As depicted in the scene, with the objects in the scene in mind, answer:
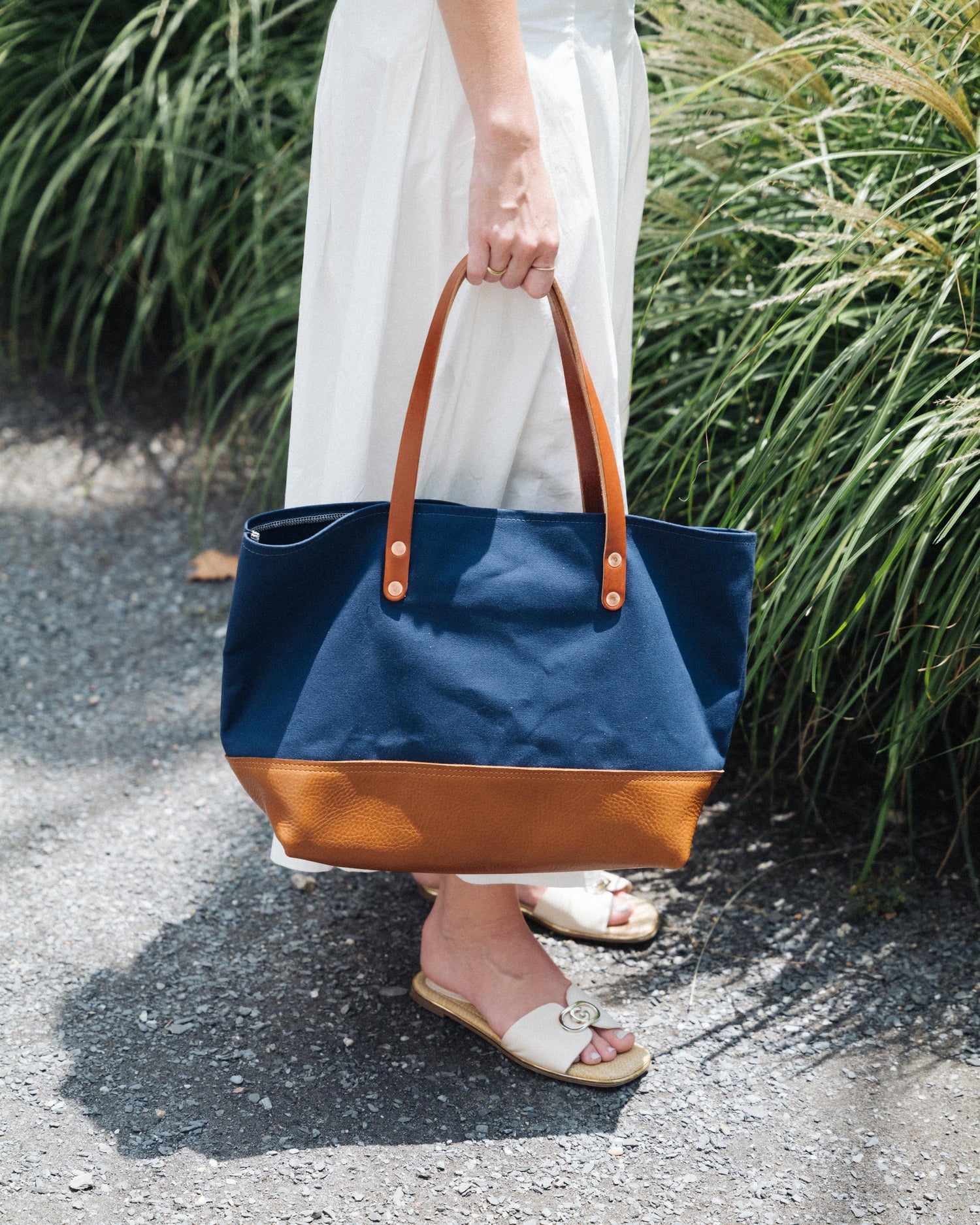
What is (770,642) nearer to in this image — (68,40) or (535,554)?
(535,554)

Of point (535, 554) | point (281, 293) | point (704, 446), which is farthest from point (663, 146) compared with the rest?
point (535, 554)

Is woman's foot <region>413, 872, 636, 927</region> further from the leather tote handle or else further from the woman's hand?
the woman's hand

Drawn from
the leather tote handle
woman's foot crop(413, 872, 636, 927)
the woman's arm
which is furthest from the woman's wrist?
woman's foot crop(413, 872, 636, 927)

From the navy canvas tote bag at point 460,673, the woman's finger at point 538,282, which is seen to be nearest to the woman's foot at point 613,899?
the navy canvas tote bag at point 460,673

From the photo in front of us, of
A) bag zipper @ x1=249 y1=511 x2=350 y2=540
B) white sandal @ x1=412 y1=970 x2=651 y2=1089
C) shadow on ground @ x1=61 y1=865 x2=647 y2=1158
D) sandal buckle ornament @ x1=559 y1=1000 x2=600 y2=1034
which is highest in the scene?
bag zipper @ x1=249 y1=511 x2=350 y2=540

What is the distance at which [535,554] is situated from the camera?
4.12ft

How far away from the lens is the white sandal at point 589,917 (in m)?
1.72

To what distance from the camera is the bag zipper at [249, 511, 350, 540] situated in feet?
4.13

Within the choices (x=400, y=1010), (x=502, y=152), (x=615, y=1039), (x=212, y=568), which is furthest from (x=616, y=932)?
(x=212, y=568)

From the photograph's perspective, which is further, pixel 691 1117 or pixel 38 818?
pixel 38 818

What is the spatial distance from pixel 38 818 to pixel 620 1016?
1.07 meters

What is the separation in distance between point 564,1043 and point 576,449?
781 millimetres

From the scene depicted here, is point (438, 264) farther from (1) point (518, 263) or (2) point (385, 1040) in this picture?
(2) point (385, 1040)

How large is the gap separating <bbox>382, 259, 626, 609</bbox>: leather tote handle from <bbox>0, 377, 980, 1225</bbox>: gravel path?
2.26ft
